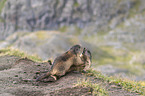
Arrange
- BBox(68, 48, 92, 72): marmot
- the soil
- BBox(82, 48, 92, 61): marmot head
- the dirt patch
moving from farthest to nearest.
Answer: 1. BBox(82, 48, 92, 61): marmot head
2. BBox(68, 48, 92, 72): marmot
3. the soil
4. the dirt patch

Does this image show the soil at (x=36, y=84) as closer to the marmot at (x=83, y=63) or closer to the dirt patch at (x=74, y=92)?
the dirt patch at (x=74, y=92)

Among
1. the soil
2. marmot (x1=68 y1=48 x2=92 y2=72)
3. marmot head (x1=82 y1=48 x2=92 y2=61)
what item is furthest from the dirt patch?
marmot head (x1=82 y1=48 x2=92 y2=61)

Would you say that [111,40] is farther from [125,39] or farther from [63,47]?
[63,47]

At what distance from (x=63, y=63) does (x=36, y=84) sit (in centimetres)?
149

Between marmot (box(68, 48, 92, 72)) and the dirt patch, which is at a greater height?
marmot (box(68, 48, 92, 72))

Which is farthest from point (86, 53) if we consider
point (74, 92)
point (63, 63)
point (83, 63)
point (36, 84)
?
point (74, 92)

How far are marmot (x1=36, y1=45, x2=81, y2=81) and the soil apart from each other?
27 centimetres

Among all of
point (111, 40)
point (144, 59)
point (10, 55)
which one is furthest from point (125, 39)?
point (10, 55)

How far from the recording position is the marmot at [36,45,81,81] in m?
7.84

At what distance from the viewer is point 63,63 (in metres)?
8.06

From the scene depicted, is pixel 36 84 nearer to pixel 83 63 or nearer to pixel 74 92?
pixel 74 92

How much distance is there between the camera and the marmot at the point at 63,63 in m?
7.84

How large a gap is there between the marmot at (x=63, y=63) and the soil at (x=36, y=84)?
0.27 metres

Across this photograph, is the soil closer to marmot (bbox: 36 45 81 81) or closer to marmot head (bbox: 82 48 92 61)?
marmot (bbox: 36 45 81 81)
